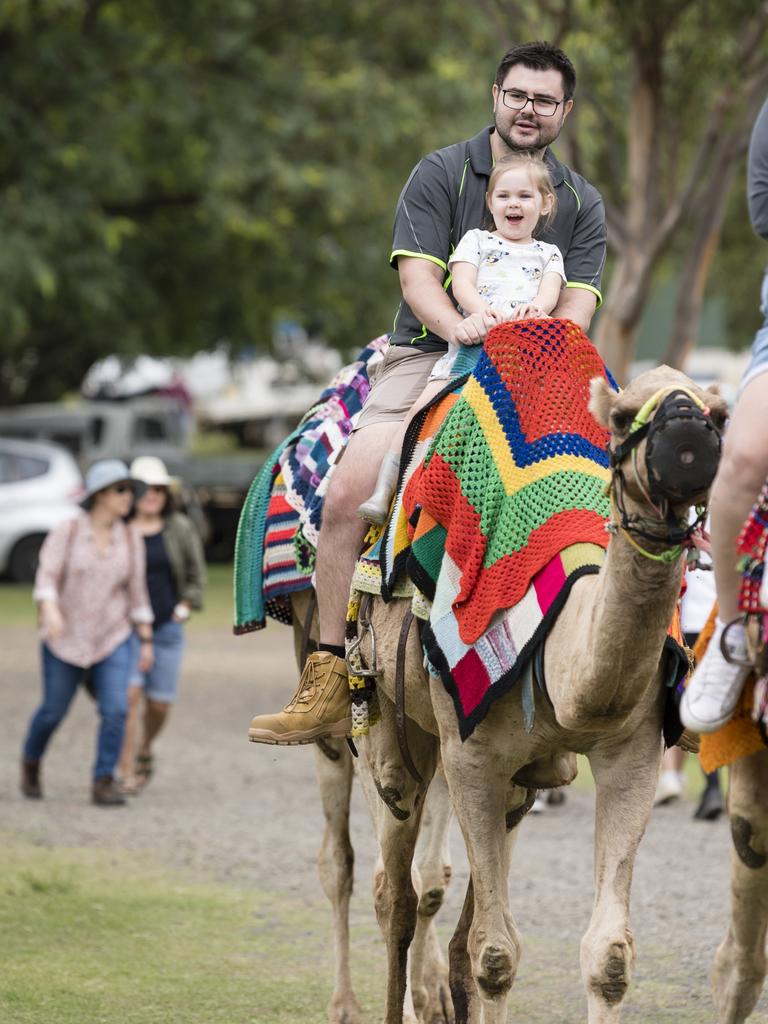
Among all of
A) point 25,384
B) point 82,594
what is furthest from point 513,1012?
point 25,384

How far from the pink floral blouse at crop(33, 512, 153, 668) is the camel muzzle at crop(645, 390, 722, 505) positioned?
766cm

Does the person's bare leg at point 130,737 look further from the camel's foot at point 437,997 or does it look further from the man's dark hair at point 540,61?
the man's dark hair at point 540,61

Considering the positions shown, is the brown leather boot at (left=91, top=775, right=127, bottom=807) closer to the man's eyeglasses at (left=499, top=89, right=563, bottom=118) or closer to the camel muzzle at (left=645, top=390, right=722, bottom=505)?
the man's eyeglasses at (left=499, top=89, right=563, bottom=118)

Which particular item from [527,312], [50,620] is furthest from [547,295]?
[50,620]

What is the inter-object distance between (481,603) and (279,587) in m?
2.36

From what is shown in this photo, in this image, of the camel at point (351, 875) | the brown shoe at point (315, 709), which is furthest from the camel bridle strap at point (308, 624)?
the brown shoe at point (315, 709)

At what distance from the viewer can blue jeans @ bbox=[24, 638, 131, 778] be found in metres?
11.8

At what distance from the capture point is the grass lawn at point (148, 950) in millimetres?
7086

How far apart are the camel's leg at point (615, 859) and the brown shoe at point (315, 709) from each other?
1.32 m

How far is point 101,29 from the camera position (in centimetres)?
2631

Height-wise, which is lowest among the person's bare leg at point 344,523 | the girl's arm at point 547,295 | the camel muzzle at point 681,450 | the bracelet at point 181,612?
the bracelet at point 181,612

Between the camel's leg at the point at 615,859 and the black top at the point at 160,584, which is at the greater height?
the camel's leg at the point at 615,859

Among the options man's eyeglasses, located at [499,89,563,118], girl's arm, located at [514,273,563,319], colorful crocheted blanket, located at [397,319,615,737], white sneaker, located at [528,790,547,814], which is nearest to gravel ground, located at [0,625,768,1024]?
white sneaker, located at [528,790,547,814]

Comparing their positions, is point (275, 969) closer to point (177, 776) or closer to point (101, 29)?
point (177, 776)
